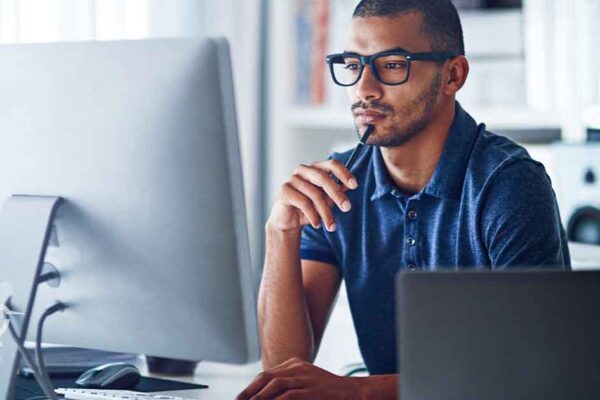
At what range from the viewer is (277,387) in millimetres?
1234

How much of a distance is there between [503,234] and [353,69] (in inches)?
14.2

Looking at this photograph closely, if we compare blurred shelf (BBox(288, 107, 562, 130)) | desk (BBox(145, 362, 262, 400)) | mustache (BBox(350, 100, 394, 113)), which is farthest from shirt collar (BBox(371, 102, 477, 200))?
blurred shelf (BBox(288, 107, 562, 130))

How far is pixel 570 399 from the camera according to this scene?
86cm

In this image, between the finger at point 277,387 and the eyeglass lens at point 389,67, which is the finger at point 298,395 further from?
the eyeglass lens at point 389,67

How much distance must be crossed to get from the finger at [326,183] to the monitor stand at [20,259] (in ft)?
1.36

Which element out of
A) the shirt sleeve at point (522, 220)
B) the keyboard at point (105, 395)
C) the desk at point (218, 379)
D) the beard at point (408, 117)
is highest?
the beard at point (408, 117)

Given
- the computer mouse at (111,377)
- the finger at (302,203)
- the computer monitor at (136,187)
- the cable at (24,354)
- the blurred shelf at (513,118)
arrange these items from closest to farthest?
the computer monitor at (136,187) → the cable at (24,354) → the computer mouse at (111,377) → the finger at (302,203) → the blurred shelf at (513,118)

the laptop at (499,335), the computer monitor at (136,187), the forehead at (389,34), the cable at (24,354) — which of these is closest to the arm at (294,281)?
the forehead at (389,34)

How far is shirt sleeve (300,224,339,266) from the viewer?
1.74 m

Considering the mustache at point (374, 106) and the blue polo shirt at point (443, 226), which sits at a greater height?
the mustache at point (374, 106)

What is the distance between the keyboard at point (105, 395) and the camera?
1.26 m

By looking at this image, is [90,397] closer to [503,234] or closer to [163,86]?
[163,86]

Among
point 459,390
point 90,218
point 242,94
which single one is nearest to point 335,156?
point 90,218

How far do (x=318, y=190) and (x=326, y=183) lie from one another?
0.03 meters
